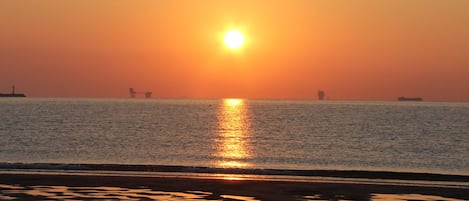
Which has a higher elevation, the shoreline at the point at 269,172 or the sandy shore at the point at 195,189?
the sandy shore at the point at 195,189

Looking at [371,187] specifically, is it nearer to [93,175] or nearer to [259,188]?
[259,188]

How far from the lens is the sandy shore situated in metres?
31.5

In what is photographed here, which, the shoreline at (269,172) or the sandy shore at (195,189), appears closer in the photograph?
the sandy shore at (195,189)

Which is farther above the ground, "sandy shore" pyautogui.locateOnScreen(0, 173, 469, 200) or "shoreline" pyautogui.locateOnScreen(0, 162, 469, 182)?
"sandy shore" pyautogui.locateOnScreen(0, 173, 469, 200)

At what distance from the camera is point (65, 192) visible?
32.5 m

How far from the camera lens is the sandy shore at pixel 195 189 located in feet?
103

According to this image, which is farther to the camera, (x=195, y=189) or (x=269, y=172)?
(x=269, y=172)

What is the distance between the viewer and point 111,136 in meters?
124

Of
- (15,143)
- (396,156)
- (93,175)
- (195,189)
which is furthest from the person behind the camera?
(15,143)

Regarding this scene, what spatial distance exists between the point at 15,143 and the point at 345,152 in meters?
40.8

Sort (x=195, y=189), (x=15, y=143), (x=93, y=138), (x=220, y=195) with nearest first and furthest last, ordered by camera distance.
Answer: (x=220, y=195) < (x=195, y=189) < (x=15, y=143) < (x=93, y=138)

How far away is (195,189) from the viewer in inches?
1352

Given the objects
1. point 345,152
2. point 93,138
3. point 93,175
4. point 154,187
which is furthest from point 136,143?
point 154,187

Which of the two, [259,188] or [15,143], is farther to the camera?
[15,143]
